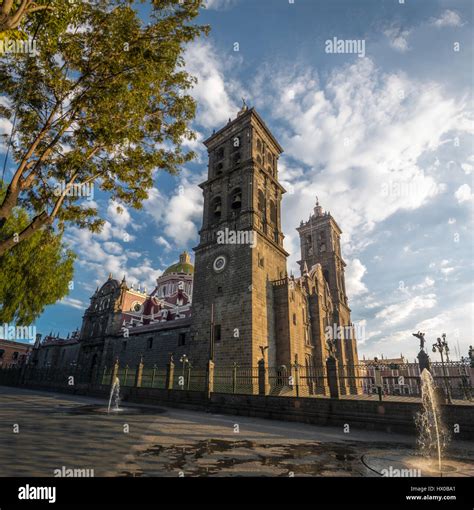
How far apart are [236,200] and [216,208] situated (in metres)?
2.25

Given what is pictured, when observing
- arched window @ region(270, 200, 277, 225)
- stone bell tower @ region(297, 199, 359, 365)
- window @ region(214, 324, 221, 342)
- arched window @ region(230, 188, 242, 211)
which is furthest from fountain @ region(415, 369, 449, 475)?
stone bell tower @ region(297, 199, 359, 365)

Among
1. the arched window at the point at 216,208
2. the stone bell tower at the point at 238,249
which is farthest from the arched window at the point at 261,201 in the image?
the arched window at the point at 216,208

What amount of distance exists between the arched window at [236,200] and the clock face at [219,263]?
14.4 ft

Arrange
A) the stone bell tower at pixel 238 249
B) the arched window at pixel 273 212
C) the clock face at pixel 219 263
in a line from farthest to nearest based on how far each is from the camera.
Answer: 1. the arched window at pixel 273 212
2. the clock face at pixel 219 263
3. the stone bell tower at pixel 238 249

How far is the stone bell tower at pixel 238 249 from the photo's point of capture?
816 inches

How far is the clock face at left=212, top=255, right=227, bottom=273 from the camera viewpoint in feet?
76.1

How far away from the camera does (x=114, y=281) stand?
40.7 meters

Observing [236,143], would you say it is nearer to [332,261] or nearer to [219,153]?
[219,153]

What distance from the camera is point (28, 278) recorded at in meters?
17.1

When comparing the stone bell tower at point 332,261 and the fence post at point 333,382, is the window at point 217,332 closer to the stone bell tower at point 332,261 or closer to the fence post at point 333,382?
the fence post at point 333,382

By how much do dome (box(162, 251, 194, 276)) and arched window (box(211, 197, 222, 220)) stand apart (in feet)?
83.4

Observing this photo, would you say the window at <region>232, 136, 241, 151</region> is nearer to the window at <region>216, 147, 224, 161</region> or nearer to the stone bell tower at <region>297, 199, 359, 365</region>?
the window at <region>216, 147, 224, 161</region>

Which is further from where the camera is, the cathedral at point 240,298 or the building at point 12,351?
the building at point 12,351
